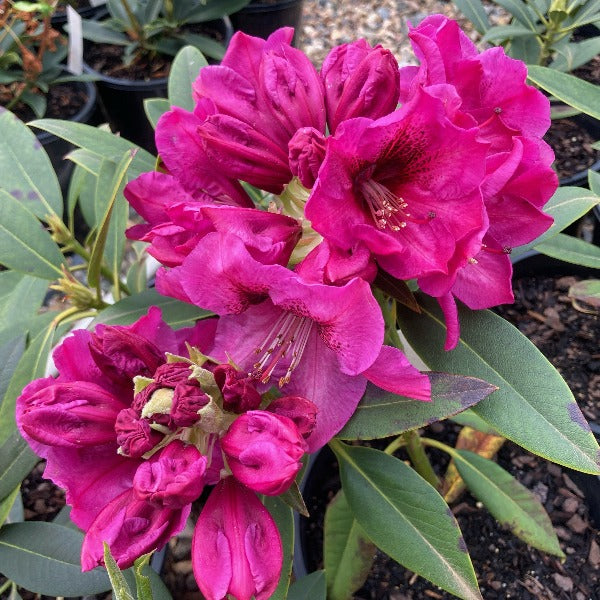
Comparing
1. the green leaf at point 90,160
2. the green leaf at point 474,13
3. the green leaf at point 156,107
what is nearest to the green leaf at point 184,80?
the green leaf at point 156,107

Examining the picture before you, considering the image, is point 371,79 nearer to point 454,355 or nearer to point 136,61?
point 454,355

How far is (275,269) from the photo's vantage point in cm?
58

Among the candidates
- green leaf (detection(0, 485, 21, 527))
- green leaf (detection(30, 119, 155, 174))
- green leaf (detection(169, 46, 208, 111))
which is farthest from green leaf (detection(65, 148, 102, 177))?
green leaf (detection(0, 485, 21, 527))

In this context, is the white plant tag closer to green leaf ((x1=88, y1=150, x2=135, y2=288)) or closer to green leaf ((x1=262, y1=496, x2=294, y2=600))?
green leaf ((x1=88, y1=150, x2=135, y2=288))

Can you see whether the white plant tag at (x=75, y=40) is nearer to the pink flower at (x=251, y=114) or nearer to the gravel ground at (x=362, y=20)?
the pink flower at (x=251, y=114)

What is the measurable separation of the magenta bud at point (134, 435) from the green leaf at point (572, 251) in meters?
0.86

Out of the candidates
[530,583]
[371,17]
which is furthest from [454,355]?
[371,17]

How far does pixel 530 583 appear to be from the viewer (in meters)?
1.17

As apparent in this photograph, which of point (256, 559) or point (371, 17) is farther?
point (371, 17)

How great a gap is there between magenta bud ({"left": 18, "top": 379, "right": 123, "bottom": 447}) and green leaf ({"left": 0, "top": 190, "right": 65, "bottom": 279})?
47 cm

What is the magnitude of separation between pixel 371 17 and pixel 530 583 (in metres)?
2.76

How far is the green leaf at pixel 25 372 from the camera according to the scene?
0.91 m

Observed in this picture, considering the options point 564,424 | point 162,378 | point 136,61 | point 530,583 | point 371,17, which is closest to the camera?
point 162,378

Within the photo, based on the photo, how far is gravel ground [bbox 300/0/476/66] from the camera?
3.02 m
